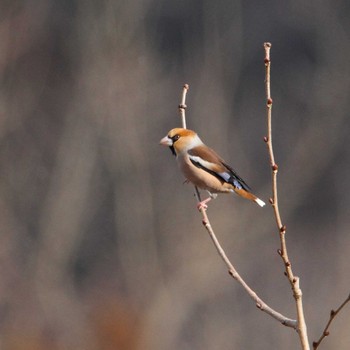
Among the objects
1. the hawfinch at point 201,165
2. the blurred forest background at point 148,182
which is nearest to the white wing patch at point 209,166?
the hawfinch at point 201,165

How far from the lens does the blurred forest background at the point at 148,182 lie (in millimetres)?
8711

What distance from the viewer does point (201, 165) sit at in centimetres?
347

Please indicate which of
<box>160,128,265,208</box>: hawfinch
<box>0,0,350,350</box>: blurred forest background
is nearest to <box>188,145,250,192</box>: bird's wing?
<box>160,128,265,208</box>: hawfinch

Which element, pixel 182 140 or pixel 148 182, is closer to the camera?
pixel 182 140

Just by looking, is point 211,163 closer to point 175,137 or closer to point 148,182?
point 175,137

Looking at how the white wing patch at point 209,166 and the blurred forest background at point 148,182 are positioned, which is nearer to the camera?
the white wing patch at point 209,166

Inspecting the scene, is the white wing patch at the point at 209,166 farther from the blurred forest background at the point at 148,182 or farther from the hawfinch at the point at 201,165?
the blurred forest background at the point at 148,182

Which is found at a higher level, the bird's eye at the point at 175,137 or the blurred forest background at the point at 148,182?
the blurred forest background at the point at 148,182

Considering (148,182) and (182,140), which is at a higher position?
(148,182)

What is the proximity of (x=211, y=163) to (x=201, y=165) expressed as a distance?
5 cm

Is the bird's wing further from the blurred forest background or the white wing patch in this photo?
the blurred forest background

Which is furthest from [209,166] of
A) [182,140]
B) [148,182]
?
[148,182]

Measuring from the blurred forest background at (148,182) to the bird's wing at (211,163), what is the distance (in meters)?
4.24

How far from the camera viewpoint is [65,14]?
10.2 metres
